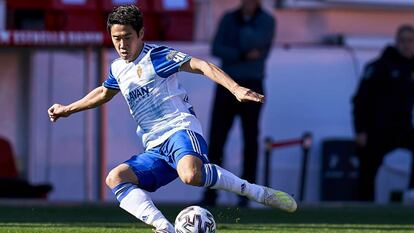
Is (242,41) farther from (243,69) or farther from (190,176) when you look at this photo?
(190,176)

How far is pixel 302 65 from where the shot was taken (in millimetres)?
15188

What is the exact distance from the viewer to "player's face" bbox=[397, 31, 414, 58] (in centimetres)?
1391

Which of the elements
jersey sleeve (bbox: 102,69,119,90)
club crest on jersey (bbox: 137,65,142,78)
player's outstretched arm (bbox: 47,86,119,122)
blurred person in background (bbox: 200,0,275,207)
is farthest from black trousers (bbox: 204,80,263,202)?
club crest on jersey (bbox: 137,65,142,78)

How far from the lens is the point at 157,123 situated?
8898mm

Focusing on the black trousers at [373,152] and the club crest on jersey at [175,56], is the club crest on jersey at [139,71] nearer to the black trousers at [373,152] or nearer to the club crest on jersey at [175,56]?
the club crest on jersey at [175,56]

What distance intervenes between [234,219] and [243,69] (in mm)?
2455

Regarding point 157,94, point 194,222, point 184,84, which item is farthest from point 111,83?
point 184,84

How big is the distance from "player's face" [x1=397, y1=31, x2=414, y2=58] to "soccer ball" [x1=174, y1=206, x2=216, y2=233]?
5.90 m

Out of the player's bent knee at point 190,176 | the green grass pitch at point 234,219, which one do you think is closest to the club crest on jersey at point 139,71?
the player's bent knee at point 190,176

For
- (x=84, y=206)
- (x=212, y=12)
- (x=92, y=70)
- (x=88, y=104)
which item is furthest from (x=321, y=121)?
(x=88, y=104)

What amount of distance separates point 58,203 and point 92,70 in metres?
2.10

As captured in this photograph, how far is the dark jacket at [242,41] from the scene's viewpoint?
13352mm

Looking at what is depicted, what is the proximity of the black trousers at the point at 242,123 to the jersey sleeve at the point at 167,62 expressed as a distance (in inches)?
177

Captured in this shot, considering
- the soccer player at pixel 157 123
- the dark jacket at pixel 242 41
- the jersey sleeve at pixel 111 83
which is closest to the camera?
the soccer player at pixel 157 123
